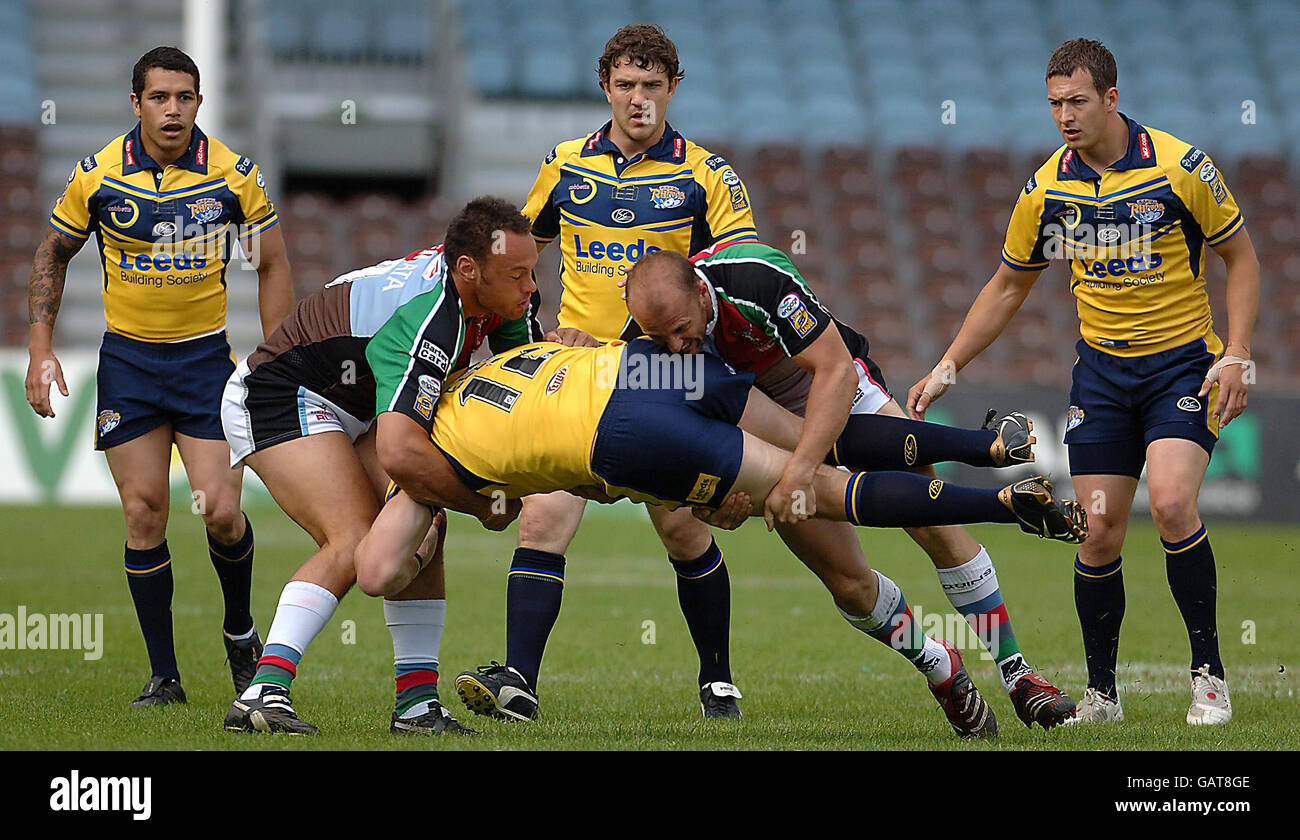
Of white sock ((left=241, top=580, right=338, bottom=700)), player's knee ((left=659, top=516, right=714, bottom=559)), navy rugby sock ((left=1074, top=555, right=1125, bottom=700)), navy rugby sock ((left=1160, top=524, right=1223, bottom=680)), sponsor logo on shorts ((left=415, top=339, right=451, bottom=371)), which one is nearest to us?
sponsor logo on shorts ((left=415, top=339, right=451, bottom=371))

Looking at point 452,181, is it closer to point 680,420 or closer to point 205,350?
point 205,350

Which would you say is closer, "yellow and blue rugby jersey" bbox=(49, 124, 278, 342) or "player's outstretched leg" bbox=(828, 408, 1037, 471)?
"player's outstretched leg" bbox=(828, 408, 1037, 471)

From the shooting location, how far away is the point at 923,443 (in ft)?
17.4

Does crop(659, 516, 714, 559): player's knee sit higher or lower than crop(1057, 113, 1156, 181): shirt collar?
lower

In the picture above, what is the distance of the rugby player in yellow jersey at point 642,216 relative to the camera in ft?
20.4

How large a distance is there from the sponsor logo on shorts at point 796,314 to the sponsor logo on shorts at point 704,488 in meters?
0.58

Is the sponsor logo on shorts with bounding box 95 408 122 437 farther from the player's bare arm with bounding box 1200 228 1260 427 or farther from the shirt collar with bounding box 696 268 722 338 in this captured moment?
the player's bare arm with bounding box 1200 228 1260 427

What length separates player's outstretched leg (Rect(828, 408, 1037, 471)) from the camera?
5.05 m

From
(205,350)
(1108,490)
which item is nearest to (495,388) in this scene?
(205,350)

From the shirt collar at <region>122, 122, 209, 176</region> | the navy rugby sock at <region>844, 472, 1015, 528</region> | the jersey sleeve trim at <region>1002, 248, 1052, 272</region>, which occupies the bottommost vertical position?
the navy rugby sock at <region>844, 472, 1015, 528</region>

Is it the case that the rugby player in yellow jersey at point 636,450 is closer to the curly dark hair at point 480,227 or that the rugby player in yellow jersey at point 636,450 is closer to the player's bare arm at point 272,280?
the curly dark hair at point 480,227

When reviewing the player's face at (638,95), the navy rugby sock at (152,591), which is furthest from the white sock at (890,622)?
the navy rugby sock at (152,591)

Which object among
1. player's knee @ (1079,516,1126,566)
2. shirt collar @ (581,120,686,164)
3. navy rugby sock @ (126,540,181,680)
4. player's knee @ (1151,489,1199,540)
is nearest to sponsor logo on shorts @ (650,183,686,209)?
shirt collar @ (581,120,686,164)

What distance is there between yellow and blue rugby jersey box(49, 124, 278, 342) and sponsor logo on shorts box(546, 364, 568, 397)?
2061mm
